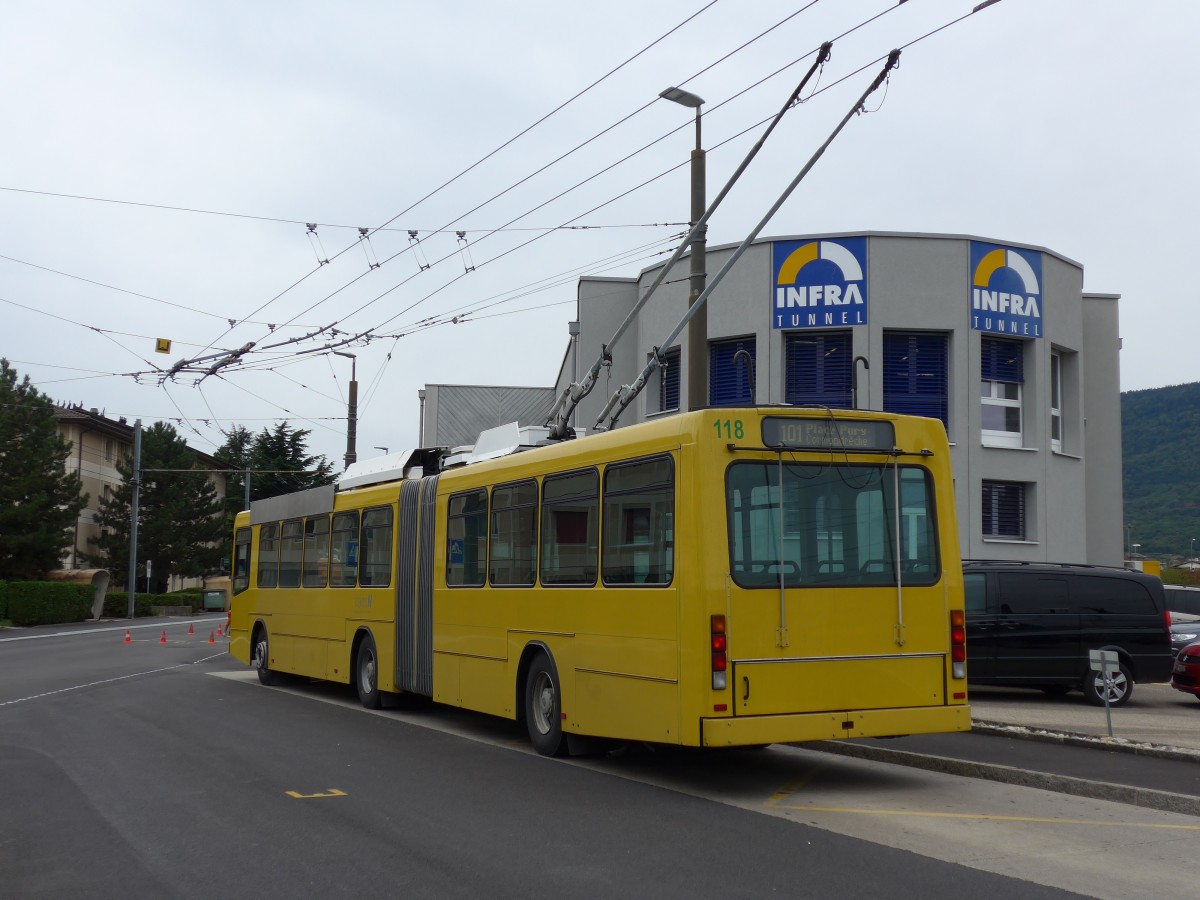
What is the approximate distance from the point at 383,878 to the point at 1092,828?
465 cm

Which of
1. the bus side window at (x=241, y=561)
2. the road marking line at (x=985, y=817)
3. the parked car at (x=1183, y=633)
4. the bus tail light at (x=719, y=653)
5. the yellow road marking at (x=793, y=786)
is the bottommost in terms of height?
the yellow road marking at (x=793, y=786)

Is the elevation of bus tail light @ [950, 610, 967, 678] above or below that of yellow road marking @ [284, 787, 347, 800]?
→ above

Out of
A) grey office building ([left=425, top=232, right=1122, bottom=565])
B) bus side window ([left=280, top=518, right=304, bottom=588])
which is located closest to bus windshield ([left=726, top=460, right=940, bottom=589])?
bus side window ([left=280, top=518, right=304, bottom=588])

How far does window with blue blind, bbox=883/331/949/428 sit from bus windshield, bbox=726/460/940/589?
59.6 ft

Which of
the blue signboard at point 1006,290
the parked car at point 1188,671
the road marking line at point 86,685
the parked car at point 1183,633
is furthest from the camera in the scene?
the blue signboard at point 1006,290

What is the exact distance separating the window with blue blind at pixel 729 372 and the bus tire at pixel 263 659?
38.3 feet

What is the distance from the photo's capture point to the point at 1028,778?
32.6 ft

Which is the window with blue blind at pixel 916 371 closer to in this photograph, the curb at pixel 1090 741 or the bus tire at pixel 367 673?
the bus tire at pixel 367 673

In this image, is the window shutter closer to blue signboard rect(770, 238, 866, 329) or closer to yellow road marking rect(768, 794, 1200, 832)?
blue signboard rect(770, 238, 866, 329)

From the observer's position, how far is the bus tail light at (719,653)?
9242 millimetres

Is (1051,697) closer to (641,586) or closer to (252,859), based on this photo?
(641,586)

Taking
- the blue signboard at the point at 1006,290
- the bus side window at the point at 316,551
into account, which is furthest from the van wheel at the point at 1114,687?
the blue signboard at the point at 1006,290

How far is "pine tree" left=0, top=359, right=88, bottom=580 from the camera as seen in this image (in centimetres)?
5594

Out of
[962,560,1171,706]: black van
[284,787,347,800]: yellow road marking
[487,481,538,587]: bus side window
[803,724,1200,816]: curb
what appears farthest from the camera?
[962,560,1171,706]: black van
